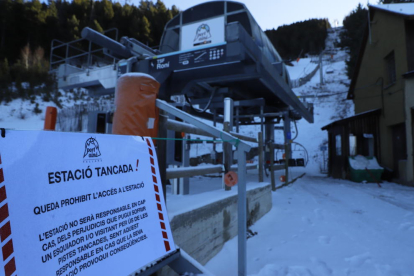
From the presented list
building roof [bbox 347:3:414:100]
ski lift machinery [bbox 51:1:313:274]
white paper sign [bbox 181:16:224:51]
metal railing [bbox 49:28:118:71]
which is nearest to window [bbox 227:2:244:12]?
ski lift machinery [bbox 51:1:313:274]

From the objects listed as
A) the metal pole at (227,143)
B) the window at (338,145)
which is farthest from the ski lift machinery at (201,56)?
the window at (338,145)

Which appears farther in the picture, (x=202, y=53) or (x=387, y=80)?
(x=387, y=80)

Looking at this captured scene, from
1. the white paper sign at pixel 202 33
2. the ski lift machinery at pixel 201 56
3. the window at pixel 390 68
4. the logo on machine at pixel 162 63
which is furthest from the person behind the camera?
the window at pixel 390 68

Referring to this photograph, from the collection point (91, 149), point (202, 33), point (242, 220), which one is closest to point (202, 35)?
point (202, 33)

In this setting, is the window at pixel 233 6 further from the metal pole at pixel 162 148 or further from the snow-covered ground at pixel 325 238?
the metal pole at pixel 162 148

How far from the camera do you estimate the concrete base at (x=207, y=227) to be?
2.34 m

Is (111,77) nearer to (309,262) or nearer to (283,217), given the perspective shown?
(283,217)

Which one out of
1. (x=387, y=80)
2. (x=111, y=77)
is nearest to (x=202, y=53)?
(x=111, y=77)

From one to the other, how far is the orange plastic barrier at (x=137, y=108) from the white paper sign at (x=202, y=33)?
4.53m

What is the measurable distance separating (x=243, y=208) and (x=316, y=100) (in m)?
34.3

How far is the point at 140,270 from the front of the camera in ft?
4.99

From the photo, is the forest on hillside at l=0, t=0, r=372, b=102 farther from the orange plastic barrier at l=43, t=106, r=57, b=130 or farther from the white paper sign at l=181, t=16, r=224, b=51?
the orange plastic barrier at l=43, t=106, r=57, b=130

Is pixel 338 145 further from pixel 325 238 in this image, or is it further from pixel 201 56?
pixel 325 238

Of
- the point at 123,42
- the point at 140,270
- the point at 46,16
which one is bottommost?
the point at 140,270
